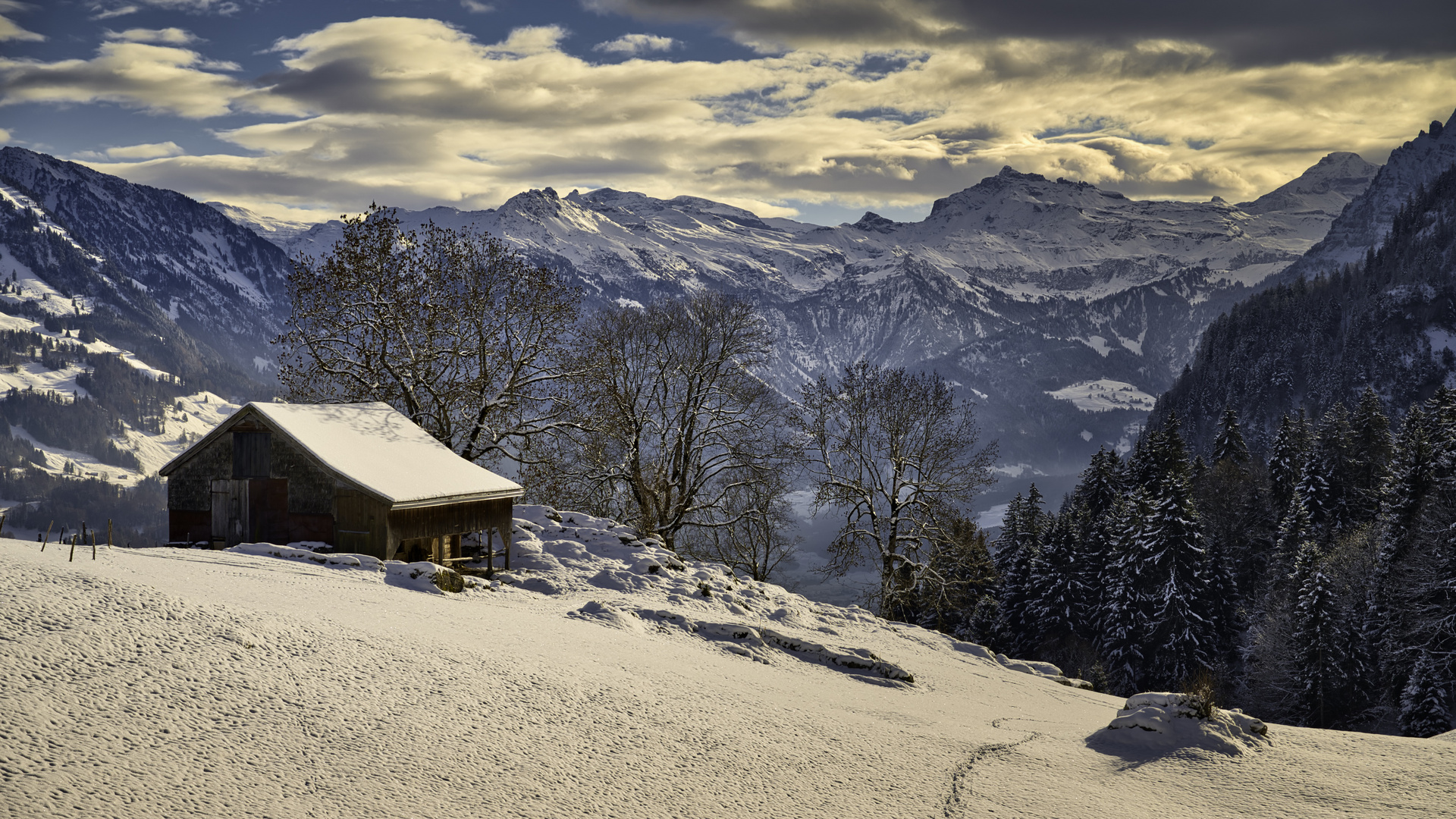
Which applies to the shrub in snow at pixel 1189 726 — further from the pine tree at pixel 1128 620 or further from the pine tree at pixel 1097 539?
the pine tree at pixel 1097 539

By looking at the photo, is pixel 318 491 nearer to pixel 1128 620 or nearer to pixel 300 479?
pixel 300 479

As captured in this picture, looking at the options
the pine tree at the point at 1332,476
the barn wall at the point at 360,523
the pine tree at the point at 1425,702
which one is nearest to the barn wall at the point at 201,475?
the barn wall at the point at 360,523

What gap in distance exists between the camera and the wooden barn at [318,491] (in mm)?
25047

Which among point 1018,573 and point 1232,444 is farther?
point 1232,444

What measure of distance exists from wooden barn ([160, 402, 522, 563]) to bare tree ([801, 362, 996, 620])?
1721 cm

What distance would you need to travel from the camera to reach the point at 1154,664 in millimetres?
56438

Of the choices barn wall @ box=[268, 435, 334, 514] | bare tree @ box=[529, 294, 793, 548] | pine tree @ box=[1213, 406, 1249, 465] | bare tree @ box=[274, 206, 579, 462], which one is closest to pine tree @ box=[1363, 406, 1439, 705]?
pine tree @ box=[1213, 406, 1249, 465]

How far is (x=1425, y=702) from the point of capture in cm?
4059

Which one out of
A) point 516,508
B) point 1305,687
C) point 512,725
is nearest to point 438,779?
point 512,725

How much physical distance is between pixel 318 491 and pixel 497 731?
18.0 meters

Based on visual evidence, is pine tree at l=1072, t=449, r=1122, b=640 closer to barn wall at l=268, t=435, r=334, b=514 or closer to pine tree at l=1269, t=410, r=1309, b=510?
pine tree at l=1269, t=410, r=1309, b=510

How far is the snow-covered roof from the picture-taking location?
2541 cm

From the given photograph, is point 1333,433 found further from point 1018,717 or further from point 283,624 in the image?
point 283,624

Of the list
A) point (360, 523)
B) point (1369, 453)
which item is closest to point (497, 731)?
point (360, 523)
